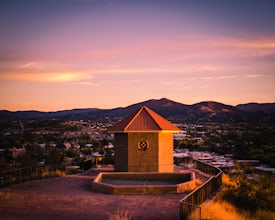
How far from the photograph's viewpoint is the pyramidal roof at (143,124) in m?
24.3

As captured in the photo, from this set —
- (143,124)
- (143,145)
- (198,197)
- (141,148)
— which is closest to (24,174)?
(141,148)

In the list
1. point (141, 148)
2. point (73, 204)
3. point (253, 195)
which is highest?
point (141, 148)

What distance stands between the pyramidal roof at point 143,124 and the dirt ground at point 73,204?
17.4ft

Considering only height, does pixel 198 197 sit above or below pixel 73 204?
above

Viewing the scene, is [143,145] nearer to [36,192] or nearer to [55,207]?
[36,192]

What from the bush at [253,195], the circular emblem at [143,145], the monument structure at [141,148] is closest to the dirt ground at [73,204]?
the bush at [253,195]

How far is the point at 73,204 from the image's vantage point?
15.8 meters

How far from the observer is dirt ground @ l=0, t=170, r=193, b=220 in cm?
1391

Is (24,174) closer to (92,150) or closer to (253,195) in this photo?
(253,195)

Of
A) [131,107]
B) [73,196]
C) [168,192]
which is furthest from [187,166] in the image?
[131,107]

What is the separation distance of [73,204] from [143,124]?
9885 millimetres

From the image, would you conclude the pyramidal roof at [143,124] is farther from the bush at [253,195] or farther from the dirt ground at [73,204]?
the bush at [253,195]

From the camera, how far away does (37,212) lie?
1440 centimetres

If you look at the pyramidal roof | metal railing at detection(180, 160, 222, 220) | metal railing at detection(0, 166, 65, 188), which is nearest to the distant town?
the pyramidal roof
